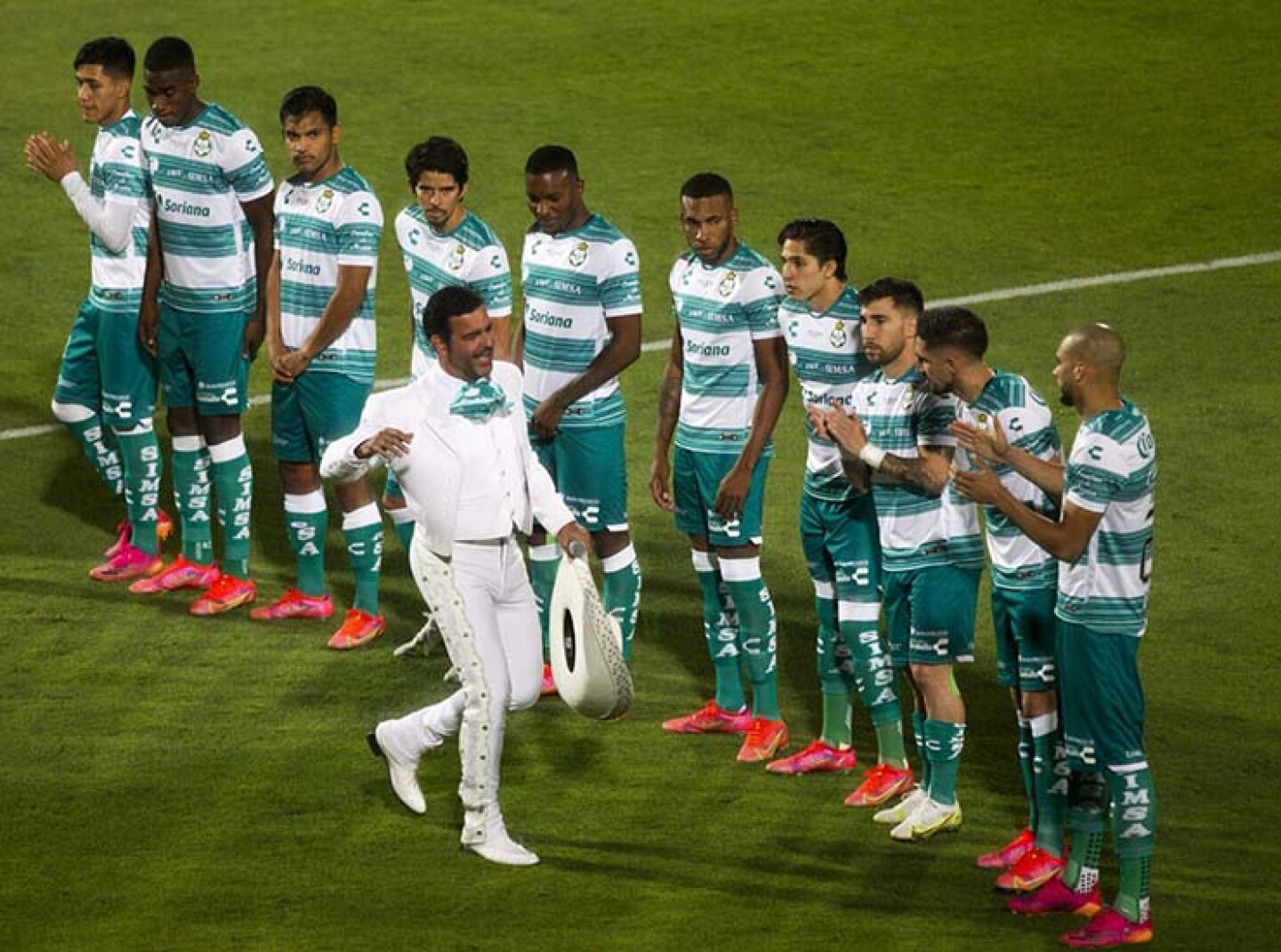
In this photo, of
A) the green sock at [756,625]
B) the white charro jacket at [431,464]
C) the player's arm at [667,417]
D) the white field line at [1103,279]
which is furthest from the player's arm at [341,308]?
the white field line at [1103,279]

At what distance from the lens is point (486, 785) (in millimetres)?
9070

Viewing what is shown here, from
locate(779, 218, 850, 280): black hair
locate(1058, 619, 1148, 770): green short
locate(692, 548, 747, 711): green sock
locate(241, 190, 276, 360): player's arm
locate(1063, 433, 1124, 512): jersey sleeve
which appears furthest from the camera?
locate(241, 190, 276, 360): player's arm

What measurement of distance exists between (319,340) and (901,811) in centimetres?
349

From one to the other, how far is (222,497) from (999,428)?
4.62 m

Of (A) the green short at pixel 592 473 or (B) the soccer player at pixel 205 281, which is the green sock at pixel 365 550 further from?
(A) the green short at pixel 592 473

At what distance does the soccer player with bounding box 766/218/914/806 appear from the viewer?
9.59 m

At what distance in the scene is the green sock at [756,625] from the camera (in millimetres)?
10078

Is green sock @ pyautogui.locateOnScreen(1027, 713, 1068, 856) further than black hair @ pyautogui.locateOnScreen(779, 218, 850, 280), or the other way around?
black hair @ pyautogui.locateOnScreen(779, 218, 850, 280)

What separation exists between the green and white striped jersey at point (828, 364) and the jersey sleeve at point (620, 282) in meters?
0.94

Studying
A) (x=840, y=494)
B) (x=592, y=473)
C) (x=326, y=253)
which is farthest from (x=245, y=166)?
(x=840, y=494)

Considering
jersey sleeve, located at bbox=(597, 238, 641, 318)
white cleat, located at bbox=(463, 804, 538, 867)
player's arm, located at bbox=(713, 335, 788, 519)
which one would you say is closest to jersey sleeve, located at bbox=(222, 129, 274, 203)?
jersey sleeve, located at bbox=(597, 238, 641, 318)

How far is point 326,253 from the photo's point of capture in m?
11.1

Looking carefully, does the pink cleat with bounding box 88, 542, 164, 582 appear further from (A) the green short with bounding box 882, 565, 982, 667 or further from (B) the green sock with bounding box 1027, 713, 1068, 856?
(B) the green sock with bounding box 1027, 713, 1068, 856

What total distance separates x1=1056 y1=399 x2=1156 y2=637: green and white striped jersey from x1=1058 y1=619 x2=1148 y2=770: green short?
0.16 ft
